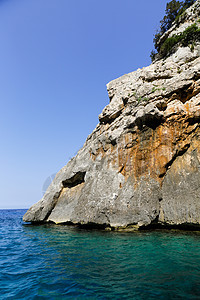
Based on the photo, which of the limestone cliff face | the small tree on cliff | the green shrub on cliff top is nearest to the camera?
the limestone cliff face

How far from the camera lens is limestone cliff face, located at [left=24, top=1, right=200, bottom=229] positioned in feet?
51.9

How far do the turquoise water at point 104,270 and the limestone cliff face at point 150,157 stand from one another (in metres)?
3.73

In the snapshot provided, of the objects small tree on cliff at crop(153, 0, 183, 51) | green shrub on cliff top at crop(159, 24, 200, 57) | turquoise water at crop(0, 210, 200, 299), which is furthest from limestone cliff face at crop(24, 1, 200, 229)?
small tree on cliff at crop(153, 0, 183, 51)

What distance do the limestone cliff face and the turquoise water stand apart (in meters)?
3.73

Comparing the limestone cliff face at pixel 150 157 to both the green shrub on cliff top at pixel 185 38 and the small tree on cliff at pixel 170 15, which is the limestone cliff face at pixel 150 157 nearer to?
the green shrub on cliff top at pixel 185 38

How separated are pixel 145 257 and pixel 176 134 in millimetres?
11728

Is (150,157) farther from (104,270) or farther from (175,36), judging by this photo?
(175,36)

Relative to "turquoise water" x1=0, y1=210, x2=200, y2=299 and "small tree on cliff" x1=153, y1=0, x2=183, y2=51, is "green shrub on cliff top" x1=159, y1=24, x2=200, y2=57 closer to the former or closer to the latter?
"small tree on cliff" x1=153, y1=0, x2=183, y2=51

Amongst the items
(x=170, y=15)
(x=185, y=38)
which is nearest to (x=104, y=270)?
(x=185, y=38)

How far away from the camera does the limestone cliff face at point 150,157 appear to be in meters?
Result: 15.8

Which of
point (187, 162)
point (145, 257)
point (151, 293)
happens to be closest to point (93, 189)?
point (187, 162)

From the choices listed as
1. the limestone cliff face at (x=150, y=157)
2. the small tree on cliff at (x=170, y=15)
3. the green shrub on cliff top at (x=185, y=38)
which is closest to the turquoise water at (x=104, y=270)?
the limestone cliff face at (x=150, y=157)

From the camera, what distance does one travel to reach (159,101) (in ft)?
60.3

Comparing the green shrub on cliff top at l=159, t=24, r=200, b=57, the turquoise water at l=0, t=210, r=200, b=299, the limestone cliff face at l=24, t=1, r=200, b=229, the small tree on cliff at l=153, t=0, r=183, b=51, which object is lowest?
the turquoise water at l=0, t=210, r=200, b=299
